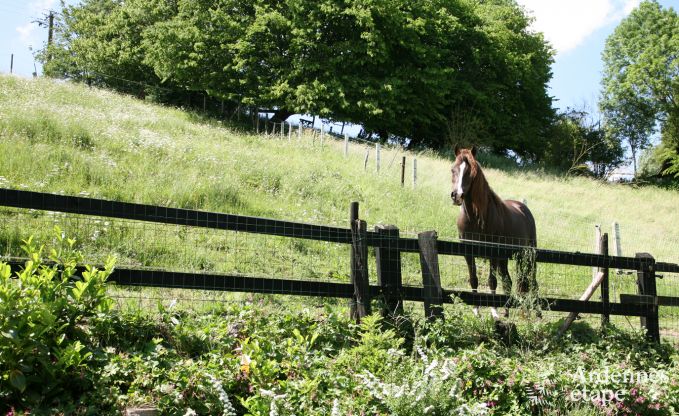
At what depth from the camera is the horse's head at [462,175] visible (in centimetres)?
841

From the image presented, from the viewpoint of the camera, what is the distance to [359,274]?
574 centimetres

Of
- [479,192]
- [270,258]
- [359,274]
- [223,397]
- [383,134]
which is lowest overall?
[270,258]

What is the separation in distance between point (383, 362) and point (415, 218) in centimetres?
1102

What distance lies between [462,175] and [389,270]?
3.06m

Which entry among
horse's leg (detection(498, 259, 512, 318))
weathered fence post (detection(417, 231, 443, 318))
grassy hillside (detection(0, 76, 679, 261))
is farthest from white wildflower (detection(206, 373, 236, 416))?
grassy hillside (detection(0, 76, 679, 261))

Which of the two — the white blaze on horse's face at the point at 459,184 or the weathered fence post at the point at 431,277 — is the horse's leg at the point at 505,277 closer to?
the white blaze on horse's face at the point at 459,184

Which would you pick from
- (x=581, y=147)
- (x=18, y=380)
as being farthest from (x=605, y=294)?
(x=581, y=147)

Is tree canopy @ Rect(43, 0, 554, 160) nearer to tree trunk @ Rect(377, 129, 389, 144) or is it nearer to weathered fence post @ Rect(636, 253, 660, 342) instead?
tree trunk @ Rect(377, 129, 389, 144)

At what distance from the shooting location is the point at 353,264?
5.76m

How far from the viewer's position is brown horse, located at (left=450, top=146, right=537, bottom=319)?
8445 mm

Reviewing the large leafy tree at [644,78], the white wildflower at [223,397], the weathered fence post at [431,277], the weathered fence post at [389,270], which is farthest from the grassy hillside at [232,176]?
the large leafy tree at [644,78]

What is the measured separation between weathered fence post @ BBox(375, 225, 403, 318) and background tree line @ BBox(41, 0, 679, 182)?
89.7 feet

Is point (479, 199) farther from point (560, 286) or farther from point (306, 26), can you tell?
point (306, 26)

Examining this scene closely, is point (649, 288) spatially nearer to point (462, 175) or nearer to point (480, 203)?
point (480, 203)
